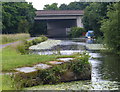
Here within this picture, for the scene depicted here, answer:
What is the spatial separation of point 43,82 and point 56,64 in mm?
1087

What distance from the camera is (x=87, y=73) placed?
10812 mm

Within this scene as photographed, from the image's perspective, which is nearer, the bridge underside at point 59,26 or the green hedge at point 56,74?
the green hedge at point 56,74

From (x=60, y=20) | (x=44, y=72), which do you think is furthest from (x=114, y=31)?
(x=60, y=20)

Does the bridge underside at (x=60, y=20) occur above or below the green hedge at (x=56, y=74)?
above

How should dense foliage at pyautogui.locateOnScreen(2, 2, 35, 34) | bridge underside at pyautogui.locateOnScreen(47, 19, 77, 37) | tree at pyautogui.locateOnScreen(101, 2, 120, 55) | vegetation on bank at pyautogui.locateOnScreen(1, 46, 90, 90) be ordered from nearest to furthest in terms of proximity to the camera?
vegetation on bank at pyautogui.locateOnScreen(1, 46, 90, 90), tree at pyautogui.locateOnScreen(101, 2, 120, 55), dense foliage at pyautogui.locateOnScreen(2, 2, 35, 34), bridge underside at pyautogui.locateOnScreen(47, 19, 77, 37)

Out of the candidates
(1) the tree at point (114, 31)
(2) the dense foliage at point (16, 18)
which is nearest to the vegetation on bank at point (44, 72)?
(1) the tree at point (114, 31)

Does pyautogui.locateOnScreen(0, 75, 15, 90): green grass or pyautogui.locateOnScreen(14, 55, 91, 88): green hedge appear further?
pyautogui.locateOnScreen(14, 55, 91, 88): green hedge

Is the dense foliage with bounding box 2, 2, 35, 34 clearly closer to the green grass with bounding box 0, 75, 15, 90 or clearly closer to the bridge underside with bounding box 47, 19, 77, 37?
the bridge underside with bounding box 47, 19, 77, 37

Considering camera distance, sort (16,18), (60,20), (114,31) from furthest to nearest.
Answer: (60,20) → (16,18) → (114,31)

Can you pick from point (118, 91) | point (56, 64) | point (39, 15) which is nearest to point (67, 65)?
point (56, 64)

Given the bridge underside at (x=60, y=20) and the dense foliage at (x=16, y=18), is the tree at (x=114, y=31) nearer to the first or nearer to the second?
the dense foliage at (x=16, y=18)

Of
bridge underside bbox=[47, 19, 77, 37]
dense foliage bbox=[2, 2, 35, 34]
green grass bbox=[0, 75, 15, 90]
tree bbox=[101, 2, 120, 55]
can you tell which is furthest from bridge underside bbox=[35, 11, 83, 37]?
green grass bbox=[0, 75, 15, 90]

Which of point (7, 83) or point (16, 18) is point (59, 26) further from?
point (7, 83)

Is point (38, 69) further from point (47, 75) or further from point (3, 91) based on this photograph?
point (3, 91)
